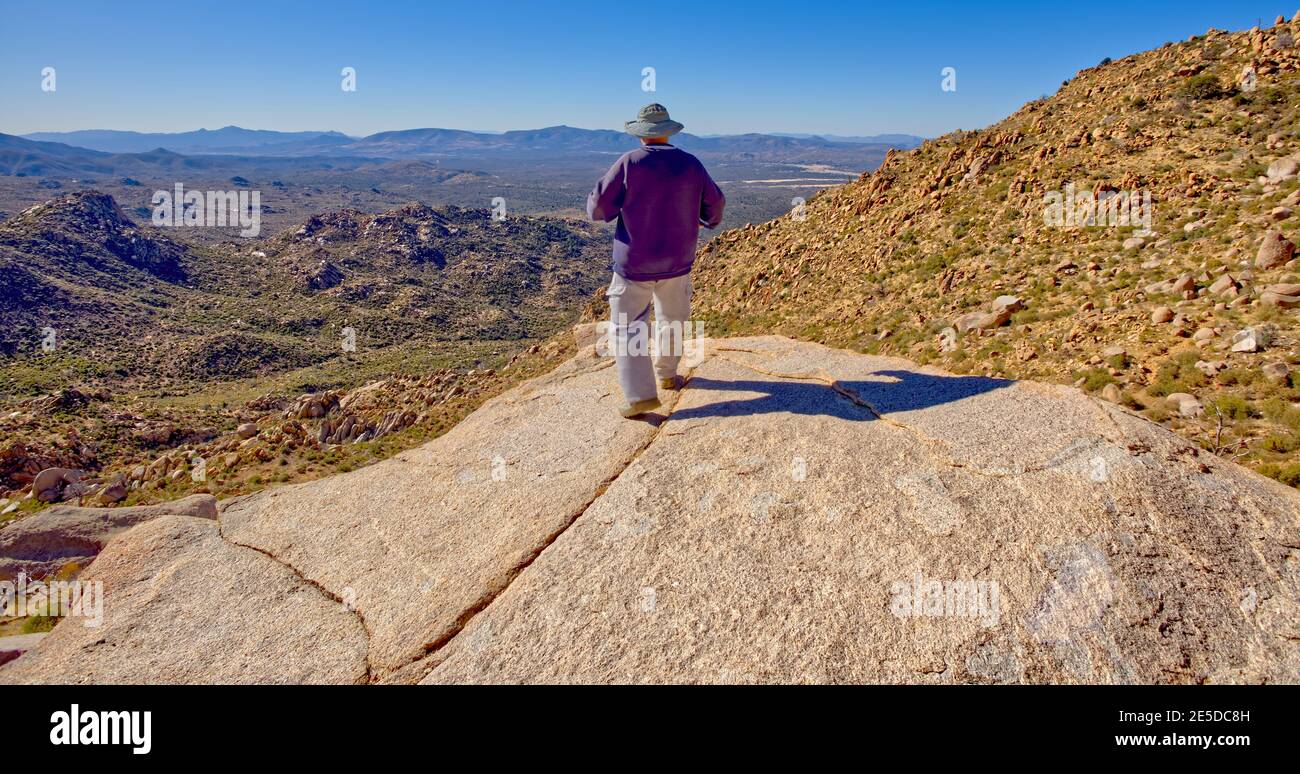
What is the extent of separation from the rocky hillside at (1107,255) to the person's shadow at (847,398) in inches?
60.3

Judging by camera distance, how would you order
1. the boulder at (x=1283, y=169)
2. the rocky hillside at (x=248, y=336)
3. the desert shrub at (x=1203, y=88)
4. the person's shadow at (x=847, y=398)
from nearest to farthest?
the person's shadow at (x=847, y=398), the boulder at (x=1283, y=169), the rocky hillside at (x=248, y=336), the desert shrub at (x=1203, y=88)

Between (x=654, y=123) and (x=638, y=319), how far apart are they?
1979 mm

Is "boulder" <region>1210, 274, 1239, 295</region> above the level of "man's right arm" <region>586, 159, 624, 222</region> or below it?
below

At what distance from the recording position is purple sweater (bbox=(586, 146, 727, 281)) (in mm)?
6191

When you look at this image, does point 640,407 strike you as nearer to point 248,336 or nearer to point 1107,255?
point 1107,255

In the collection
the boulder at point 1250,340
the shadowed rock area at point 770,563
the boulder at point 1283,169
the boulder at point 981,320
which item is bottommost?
the shadowed rock area at point 770,563

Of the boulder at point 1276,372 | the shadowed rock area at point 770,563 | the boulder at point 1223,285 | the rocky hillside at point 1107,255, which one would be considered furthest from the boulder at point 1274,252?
the shadowed rock area at point 770,563

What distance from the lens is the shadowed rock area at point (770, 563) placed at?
11.7 feet

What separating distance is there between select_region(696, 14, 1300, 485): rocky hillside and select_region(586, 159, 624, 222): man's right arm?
5.34 m

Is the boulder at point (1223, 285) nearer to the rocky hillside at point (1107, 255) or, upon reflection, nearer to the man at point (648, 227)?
the rocky hillside at point (1107, 255)

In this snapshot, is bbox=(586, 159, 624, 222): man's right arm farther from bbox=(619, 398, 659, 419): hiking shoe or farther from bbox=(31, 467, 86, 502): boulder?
bbox=(31, 467, 86, 502): boulder

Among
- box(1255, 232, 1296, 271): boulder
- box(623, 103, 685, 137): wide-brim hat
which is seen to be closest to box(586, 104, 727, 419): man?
box(623, 103, 685, 137): wide-brim hat

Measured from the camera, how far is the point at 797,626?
373 cm

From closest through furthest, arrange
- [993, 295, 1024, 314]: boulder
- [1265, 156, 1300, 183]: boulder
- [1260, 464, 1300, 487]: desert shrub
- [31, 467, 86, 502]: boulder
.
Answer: [1260, 464, 1300, 487]: desert shrub → [993, 295, 1024, 314]: boulder → [1265, 156, 1300, 183]: boulder → [31, 467, 86, 502]: boulder
